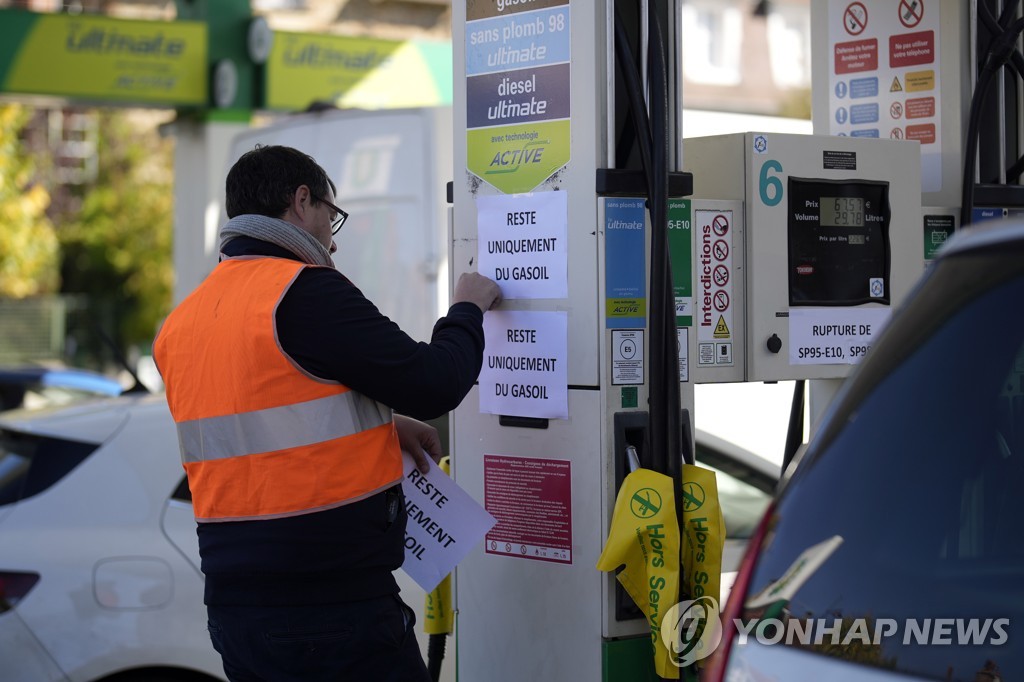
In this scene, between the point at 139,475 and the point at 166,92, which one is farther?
the point at 166,92

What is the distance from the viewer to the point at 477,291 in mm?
3512

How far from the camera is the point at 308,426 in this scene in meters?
2.99

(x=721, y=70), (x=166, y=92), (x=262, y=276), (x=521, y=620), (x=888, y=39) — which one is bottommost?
(x=521, y=620)

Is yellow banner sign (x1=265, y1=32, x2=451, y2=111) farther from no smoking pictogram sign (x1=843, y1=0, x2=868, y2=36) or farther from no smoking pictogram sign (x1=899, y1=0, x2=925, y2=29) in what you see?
no smoking pictogram sign (x1=899, y1=0, x2=925, y2=29)

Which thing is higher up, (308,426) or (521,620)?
(308,426)

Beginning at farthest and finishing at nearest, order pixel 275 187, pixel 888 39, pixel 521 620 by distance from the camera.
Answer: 1. pixel 888 39
2. pixel 521 620
3. pixel 275 187

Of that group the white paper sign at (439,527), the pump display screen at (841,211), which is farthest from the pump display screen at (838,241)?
the white paper sign at (439,527)

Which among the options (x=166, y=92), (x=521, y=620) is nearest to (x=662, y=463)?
(x=521, y=620)

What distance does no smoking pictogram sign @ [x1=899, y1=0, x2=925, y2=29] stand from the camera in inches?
172

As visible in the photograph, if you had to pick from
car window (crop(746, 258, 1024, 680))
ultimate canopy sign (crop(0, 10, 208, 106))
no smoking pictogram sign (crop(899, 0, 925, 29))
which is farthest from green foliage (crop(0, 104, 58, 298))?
car window (crop(746, 258, 1024, 680))

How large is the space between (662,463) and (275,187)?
3.93 feet

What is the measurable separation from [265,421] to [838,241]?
1848mm

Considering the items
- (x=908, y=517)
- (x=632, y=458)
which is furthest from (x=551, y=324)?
(x=908, y=517)

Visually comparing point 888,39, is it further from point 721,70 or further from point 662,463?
point 721,70
